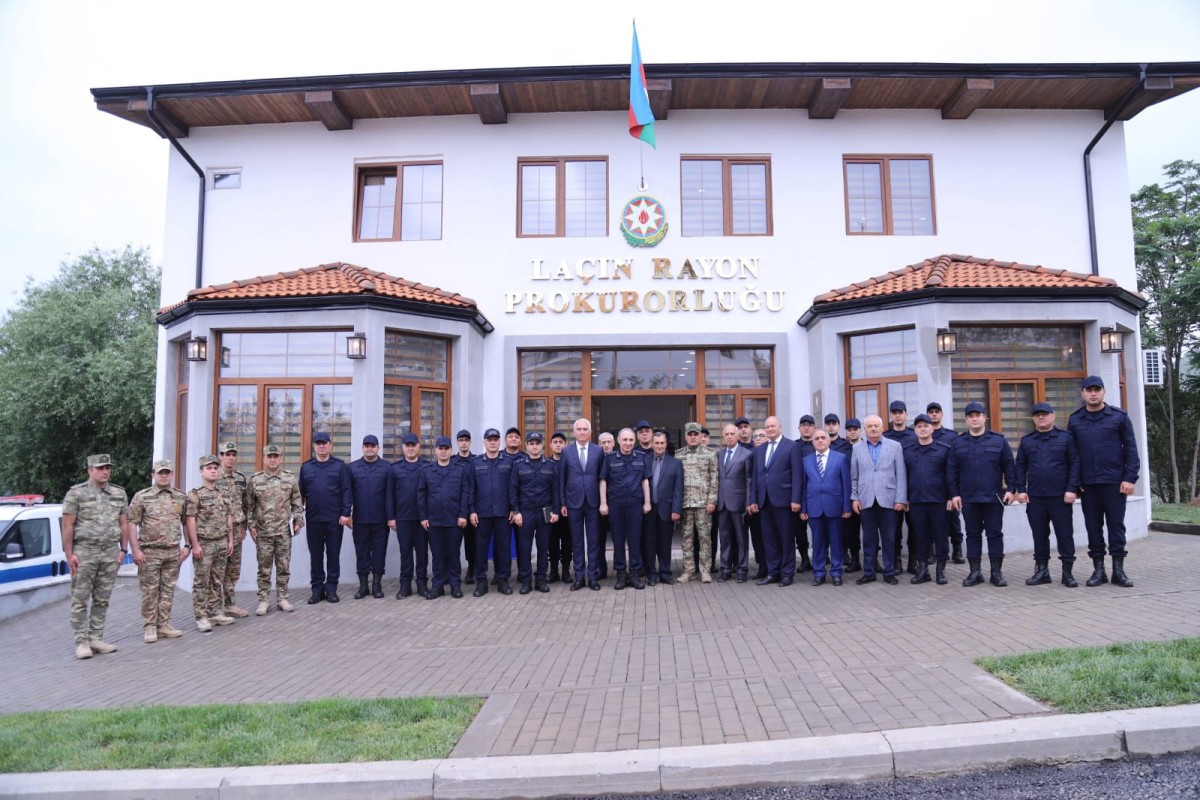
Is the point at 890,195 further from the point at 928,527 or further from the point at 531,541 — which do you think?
the point at 531,541

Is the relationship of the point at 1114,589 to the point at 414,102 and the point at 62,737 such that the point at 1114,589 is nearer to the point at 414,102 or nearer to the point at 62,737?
the point at 62,737

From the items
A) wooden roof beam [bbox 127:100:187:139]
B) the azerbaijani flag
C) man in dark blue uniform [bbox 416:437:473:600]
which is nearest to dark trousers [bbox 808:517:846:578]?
man in dark blue uniform [bbox 416:437:473:600]

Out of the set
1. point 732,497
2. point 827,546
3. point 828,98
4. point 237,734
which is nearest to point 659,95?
point 828,98

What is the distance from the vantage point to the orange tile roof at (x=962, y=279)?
1034 centimetres

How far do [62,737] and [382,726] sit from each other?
201 centimetres

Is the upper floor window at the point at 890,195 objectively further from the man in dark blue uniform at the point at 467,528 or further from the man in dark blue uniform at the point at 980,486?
the man in dark blue uniform at the point at 467,528

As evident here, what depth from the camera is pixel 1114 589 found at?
728 cm

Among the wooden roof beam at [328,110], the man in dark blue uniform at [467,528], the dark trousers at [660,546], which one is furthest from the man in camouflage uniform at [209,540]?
the wooden roof beam at [328,110]

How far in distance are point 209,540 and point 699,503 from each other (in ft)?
18.3

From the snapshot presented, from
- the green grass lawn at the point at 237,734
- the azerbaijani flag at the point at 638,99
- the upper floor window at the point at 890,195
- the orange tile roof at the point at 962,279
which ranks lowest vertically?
the green grass lawn at the point at 237,734

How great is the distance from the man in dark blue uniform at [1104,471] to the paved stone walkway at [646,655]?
0.40 metres

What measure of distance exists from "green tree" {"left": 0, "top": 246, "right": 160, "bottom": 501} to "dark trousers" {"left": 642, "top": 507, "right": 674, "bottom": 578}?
18483 mm

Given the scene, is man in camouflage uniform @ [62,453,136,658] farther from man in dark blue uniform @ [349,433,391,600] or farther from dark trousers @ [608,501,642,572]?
dark trousers @ [608,501,642,572]

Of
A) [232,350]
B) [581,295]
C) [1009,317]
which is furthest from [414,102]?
[1009,317]
